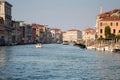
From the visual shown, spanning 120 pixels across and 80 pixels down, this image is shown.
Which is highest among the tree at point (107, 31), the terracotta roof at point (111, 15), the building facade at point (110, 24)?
the terracotta roof at point (111, 15)

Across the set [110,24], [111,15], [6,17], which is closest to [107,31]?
[110,24]

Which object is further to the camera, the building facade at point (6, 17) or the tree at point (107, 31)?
the building facade at point (6, 17)

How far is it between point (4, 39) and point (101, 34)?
35413 mm

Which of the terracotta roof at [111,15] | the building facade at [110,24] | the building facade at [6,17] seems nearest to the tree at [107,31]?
the building facade at [110,24]

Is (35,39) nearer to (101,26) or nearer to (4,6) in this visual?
(4,6)

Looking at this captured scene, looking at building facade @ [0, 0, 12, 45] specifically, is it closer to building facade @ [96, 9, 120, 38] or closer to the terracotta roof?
the terracotta roof

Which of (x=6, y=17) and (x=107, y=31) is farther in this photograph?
(x=6, y=17)

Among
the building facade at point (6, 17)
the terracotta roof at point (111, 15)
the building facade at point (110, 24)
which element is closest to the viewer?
the building facade at point (110, 24)

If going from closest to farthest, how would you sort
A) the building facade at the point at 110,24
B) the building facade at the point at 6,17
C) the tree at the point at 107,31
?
the tree at the point at 107,31 < the building facade at the point at 110,24 < the building facade at the point at 6,17

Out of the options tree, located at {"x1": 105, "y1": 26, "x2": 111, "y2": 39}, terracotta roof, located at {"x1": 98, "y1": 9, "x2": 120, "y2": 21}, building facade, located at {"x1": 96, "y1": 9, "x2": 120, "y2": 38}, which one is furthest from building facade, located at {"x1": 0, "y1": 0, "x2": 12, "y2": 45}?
tree, located at {"x1": 105, "y1": 26, "x2": 111, "y2": 39}

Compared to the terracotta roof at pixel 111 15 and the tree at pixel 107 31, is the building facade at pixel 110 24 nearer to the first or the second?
the terracotta roof at pixel 111 15

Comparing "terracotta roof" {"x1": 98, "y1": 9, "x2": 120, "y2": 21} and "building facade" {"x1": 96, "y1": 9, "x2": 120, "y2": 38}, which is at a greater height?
"terracotta roof" {"x1": 98, "y1": 9, "x2": 120, "y2": 21}

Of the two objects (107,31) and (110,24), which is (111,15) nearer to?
(110,24)

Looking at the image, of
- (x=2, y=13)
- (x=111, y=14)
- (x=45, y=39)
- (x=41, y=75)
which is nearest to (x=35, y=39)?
(x=45, y=39)
